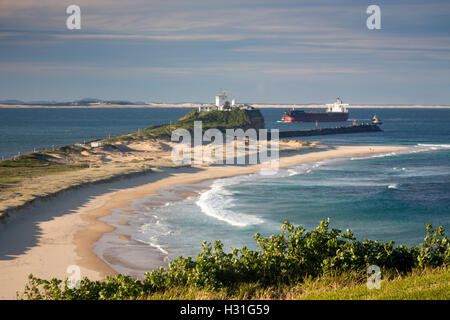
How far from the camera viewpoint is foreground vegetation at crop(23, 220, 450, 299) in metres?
10.6

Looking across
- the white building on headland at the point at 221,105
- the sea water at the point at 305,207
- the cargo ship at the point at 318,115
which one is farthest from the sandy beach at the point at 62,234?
the cargo ship at the point at 318,115

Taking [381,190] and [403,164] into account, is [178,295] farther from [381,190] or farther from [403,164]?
[403,164]

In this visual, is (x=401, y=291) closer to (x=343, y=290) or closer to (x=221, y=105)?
Answer: (x=343, y=290)

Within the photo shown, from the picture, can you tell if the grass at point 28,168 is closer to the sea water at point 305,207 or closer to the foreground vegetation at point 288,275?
the sea water at point 305,207

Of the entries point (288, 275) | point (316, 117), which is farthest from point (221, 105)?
point (288, 275)

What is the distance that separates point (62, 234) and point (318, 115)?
504ft

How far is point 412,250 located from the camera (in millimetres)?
13164

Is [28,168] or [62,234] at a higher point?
[28,168]

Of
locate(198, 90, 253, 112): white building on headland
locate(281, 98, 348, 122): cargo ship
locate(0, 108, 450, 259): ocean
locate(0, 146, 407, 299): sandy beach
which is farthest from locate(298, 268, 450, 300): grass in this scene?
locate(281, 98, 348, 122): cargo ship

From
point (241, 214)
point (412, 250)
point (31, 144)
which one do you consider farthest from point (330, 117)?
point (412, 250)

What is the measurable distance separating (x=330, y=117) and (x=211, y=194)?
479ft

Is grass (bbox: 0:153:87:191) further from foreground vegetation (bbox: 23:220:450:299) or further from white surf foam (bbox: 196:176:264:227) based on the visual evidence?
foreground vegetation (bbox: 23:220:450:299)

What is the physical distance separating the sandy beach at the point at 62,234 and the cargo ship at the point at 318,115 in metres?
127

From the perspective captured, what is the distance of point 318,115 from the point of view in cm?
17112
